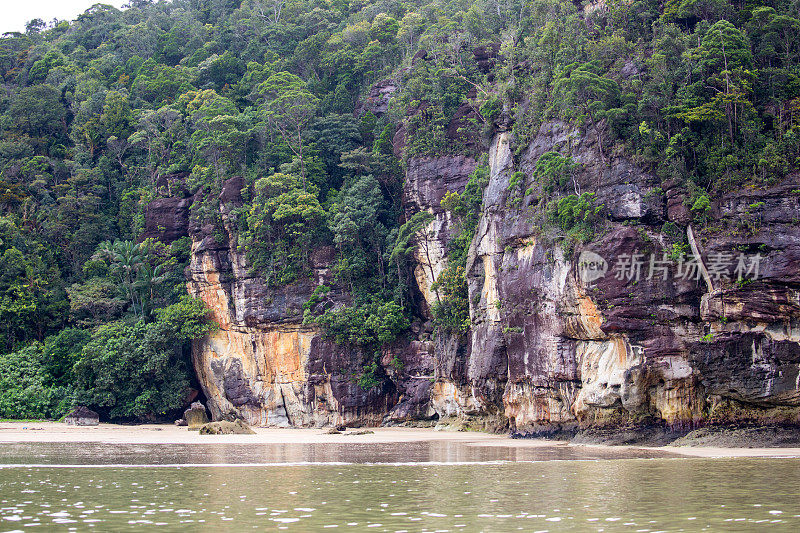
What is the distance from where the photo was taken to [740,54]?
24797 mm

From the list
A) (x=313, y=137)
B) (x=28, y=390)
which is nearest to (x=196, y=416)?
(x=28, y=390)

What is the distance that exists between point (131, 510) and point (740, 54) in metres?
24.2

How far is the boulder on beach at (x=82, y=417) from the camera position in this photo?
3578 centimetres

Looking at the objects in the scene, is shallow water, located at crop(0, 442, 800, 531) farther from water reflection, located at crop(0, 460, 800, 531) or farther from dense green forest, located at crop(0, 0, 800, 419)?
dense green forest, located at crop(0, 0, 800, 419)

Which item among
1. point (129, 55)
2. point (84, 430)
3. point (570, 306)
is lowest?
point (84, 430)

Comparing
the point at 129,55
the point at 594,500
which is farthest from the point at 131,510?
the point at 129,55

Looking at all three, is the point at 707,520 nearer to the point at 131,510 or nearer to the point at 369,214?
the point at 131,510

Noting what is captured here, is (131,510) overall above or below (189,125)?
below

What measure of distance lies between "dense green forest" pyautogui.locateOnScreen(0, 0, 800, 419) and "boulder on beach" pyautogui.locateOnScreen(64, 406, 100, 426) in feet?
3.19

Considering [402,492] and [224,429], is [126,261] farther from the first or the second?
[402,492]

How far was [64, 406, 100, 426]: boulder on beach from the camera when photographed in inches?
1409

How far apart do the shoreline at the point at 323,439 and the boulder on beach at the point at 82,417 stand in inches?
23.3

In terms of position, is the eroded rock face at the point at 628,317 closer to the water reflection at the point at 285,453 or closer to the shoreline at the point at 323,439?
the shoreline at the point at 323,439

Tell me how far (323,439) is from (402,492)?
15.5 meters
